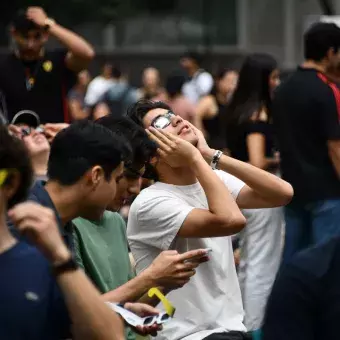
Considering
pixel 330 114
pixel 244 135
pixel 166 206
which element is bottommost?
pixel 244 135

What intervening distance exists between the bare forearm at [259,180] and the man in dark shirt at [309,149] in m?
2.20

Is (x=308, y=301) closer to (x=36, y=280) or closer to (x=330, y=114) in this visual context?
(x=36, y=280)

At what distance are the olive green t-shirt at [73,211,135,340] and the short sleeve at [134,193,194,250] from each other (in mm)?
125

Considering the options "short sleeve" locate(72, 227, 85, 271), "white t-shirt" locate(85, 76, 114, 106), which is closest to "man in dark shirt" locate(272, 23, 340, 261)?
"short sleeve" locate(72, 227, 85, 271)

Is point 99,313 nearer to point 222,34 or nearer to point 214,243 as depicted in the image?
point 214,243

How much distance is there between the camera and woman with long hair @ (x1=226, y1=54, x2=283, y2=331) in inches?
290

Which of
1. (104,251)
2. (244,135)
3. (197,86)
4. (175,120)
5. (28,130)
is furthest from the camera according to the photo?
(197,86)

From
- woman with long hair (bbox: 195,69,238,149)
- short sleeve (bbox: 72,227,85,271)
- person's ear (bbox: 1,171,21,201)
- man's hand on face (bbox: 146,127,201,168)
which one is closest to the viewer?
person's ear (bbox: 1,171,21,201)

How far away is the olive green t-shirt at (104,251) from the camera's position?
4.58 metres

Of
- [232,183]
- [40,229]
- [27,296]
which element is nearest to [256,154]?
[232,183]

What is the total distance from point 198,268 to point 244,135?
2.96 meters

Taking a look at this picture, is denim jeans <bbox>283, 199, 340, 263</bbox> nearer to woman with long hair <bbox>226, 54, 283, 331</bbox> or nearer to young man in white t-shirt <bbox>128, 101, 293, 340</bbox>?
woman with long hair <bbox>226, 54, 283, 331</bbox>

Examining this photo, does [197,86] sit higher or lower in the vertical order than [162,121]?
lower

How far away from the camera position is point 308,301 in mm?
3064
